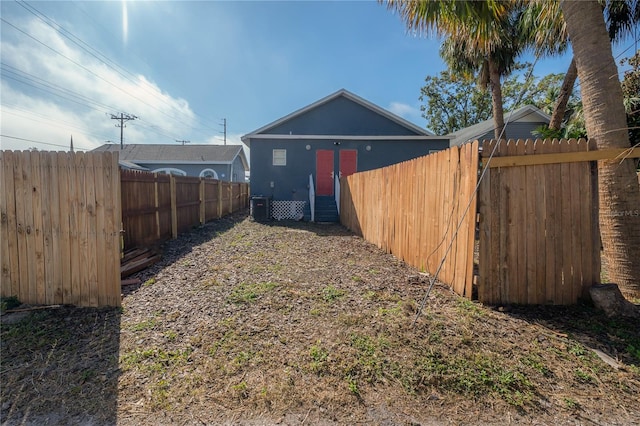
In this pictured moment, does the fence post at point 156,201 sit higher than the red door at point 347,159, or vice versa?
the red door at point 347,159

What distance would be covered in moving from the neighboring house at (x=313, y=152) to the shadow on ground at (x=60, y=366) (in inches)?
436

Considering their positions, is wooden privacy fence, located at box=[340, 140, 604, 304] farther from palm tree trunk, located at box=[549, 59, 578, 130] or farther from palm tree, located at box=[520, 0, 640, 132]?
palm tree trunk, located at box=[549, 59, 578, 130]

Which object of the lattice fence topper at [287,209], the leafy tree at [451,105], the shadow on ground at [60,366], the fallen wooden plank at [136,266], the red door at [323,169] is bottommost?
the shadow on ground at [60,366]

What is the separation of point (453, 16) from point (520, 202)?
120 inches

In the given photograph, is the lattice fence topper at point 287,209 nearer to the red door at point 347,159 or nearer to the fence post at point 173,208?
the red door at point 347,159

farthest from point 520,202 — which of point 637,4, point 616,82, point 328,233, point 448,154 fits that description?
point 637,4

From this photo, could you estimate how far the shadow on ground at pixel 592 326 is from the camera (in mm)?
2600

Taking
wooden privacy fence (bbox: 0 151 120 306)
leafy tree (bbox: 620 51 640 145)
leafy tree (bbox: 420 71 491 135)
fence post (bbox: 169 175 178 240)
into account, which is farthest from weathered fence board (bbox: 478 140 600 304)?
leafy tree (bbox: 420 71 491 135)

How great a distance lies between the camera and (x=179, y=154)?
26.2 m

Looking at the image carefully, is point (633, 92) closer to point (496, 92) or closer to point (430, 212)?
point (496, 92)

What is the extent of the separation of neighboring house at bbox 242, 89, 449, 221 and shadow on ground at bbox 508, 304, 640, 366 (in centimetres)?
1144

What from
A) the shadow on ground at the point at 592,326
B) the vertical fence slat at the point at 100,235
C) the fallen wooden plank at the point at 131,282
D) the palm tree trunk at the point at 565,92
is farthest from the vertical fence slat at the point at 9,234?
the palm tree trunk at the point at 565,92

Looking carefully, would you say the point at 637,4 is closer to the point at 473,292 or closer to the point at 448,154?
the point at 448,154

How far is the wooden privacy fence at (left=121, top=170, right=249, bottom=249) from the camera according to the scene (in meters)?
5.95
